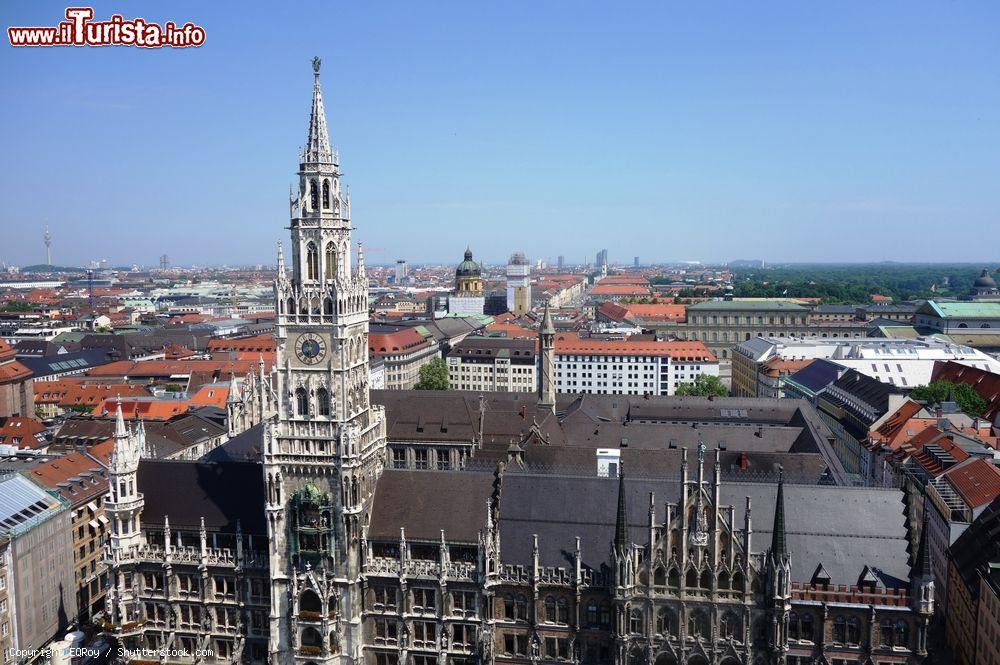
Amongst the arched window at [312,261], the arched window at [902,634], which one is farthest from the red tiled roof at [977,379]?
the arched window at [312,261]

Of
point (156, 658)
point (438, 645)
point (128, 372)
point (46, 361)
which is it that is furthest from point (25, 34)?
point (46, 361)

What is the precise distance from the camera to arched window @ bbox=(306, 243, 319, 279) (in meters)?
63.8

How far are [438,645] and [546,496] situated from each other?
14.4 metres

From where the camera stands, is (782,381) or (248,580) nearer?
(248,580)

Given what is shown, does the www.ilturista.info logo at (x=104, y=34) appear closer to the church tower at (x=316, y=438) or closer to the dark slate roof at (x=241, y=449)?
the church tower at (x=316, y=438)

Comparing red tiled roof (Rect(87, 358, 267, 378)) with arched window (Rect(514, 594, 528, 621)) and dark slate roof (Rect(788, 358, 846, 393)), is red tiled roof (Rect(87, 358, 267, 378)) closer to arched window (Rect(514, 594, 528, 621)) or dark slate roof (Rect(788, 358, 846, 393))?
dark slate roof (Rect(788, 358, 846, 393))

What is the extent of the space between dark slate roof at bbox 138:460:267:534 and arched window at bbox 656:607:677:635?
108 ft

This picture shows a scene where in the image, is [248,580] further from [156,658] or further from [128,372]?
[128,372]

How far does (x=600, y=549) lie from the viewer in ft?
203

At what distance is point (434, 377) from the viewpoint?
17625 centimetres

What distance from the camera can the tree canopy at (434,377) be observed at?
173 metres

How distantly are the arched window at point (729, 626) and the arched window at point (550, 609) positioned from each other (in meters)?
12.3

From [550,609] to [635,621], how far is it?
658cm

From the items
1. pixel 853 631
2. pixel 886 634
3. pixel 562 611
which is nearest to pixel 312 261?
pixel 562 611
